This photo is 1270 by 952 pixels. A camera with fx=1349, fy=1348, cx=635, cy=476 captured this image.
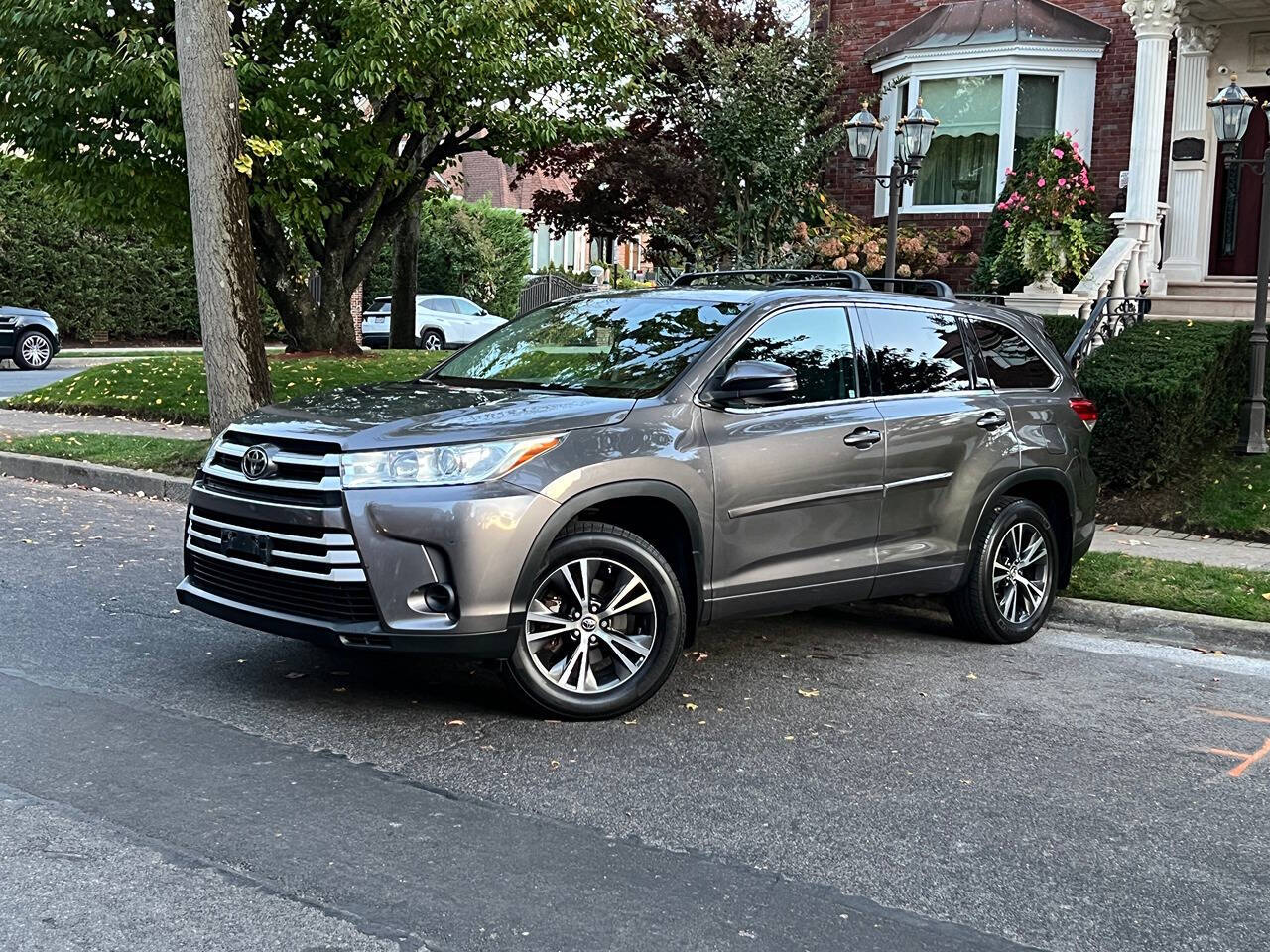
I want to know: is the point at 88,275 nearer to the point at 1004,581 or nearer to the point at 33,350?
the point at 33,350

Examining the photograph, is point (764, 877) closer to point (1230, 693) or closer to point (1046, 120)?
point (1230, 693)

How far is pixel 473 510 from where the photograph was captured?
4906mm

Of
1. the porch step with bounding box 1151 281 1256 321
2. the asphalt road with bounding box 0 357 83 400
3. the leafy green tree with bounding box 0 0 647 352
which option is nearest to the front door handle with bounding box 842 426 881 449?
the leafy green tree with bounding box 0 0 647 352

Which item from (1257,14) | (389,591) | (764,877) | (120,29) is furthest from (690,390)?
(1257,14)

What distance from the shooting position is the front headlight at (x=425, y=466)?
4957mm

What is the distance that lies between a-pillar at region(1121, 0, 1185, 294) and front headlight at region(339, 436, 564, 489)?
39.7 feet

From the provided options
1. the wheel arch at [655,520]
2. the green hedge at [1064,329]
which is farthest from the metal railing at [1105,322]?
the wheel arch at [655,520]

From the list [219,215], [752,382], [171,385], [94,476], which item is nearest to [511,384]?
[752,382]

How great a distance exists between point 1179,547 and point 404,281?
17097mm

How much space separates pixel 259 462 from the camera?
5.21 meters

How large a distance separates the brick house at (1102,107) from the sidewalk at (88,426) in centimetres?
970

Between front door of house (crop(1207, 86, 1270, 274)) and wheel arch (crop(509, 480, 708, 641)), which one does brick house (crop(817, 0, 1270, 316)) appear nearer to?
front door of house (crop(1207, 86, 1270, 274))

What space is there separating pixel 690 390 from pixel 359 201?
14.5 metres

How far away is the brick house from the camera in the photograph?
15.3 m
